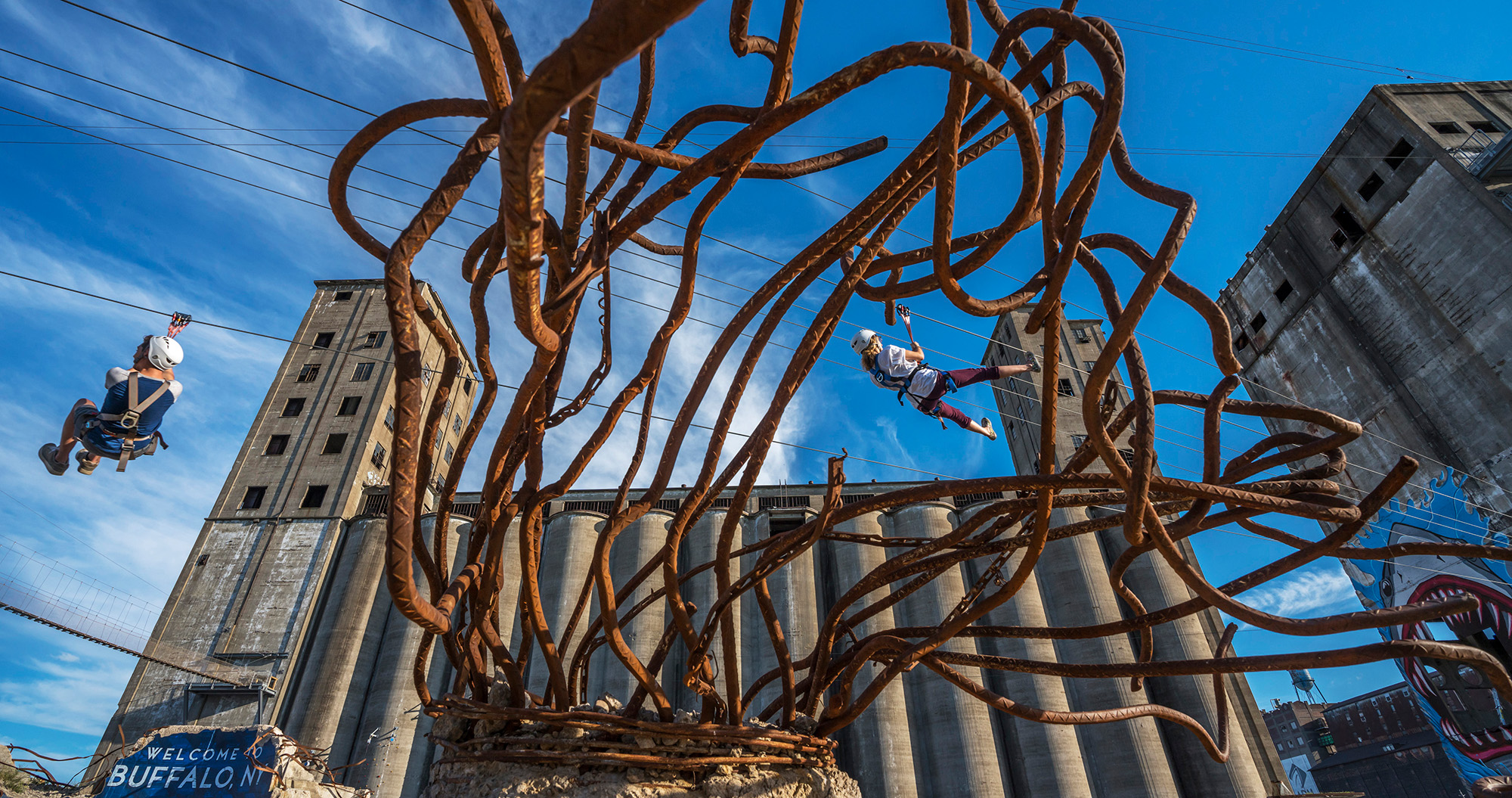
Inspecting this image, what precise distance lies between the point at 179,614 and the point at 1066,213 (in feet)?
95.0

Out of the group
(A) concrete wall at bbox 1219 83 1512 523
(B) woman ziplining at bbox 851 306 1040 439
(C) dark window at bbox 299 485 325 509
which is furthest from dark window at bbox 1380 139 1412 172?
(C) dark window at bbox 299 485 325 509

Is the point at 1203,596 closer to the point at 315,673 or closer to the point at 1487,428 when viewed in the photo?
the point at 315,673

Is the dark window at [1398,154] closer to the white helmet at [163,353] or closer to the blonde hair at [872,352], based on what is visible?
the blonde hair at [872,352]

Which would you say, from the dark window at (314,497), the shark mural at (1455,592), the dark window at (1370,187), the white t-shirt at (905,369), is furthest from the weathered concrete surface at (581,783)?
the dark window at (1370,187)

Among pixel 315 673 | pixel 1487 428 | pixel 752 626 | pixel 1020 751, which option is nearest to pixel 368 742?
pixel 315 673

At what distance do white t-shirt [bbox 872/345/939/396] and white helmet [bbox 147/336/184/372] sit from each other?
7313mm

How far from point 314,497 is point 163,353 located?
69.4ft

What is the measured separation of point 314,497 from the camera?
24562 mm

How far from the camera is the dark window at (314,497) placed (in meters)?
24.2

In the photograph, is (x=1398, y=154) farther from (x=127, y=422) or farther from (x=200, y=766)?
(x=200, y=766)

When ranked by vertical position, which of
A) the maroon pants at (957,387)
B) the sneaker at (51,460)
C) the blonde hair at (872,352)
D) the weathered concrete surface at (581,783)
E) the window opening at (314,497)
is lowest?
the weathered concrete surface at (581,783)

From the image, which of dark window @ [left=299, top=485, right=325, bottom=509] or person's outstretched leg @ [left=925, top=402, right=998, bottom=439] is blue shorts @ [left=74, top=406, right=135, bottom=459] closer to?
person's outstretched leg @ [left=925, top=402, right=998, bottom=439]

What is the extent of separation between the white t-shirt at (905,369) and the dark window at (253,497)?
26469 millimetres

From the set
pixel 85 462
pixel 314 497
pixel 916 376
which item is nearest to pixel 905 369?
pixel 916 376
